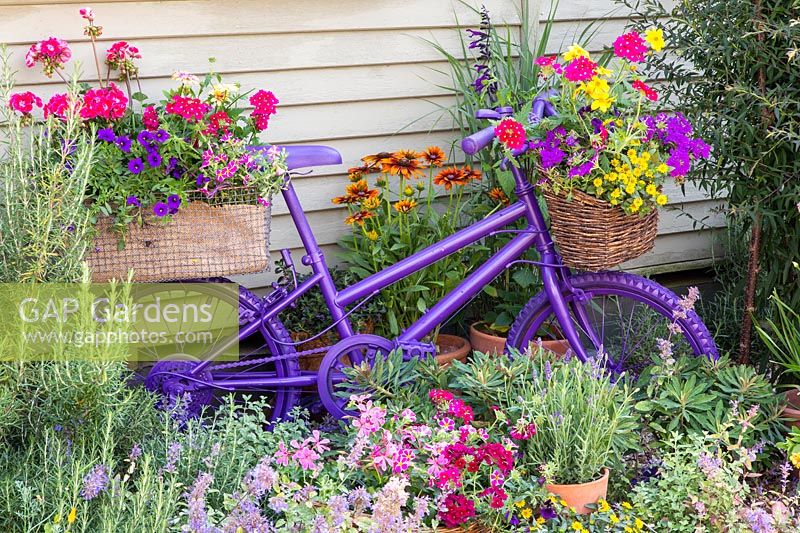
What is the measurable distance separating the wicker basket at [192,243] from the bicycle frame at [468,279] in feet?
0.73

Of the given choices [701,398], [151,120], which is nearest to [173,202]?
[151,120]

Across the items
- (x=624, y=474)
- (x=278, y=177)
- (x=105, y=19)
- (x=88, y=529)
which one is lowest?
(x=624, y=474)

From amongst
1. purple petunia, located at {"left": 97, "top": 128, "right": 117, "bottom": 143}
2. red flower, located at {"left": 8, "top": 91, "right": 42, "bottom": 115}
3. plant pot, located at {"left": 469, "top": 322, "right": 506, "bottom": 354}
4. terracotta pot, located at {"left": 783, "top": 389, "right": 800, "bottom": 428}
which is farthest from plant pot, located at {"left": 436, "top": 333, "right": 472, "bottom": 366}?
red flower, located at {"left": 8, "top": 91, "right": 42, "bottom": 115}

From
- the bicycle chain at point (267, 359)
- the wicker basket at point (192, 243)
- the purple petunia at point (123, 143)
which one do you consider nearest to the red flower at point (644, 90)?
the wicker basket at point (192, 243)

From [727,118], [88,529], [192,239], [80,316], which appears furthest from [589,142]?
[88,529]

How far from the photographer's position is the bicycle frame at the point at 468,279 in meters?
3.32

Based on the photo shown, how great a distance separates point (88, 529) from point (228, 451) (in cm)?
51

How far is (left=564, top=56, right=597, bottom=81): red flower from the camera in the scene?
301 cm

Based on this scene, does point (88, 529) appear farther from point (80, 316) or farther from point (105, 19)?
point (105, 19)

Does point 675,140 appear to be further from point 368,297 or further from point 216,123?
point 216,123

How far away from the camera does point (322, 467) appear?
105 inches

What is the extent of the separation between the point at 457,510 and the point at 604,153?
1.28 metres

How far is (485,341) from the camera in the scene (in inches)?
155

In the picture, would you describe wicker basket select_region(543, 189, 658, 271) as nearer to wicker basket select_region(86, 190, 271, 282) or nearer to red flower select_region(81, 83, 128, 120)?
wicker basket select_region(86, 190, 271, 282)
